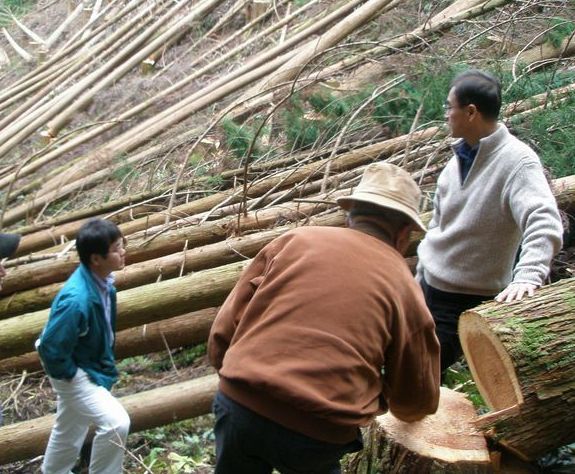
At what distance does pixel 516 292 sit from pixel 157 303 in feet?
8.81

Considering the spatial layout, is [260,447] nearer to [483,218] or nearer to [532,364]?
[532,364]

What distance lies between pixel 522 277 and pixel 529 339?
0.26 meters

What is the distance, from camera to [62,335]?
3734 mm

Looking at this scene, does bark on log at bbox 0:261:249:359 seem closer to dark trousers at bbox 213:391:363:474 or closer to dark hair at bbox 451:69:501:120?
dark hair at bbox 451:69:501:120

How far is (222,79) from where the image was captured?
928 centimetres

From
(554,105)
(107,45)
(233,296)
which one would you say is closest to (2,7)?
(107,45)

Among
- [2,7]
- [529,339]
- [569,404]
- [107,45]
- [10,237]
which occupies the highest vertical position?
[2,7]

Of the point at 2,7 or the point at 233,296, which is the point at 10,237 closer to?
the point at 233,296

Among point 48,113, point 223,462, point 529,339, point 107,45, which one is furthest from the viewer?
point 107,45

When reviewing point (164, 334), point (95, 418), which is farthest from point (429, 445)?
point (164, 334)

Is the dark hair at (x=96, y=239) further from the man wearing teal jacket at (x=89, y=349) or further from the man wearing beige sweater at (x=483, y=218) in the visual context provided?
the man wearing beige sweater at (x=483, y=218)

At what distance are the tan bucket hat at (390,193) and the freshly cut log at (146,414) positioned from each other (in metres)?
2.59

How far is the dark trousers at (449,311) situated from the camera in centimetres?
367

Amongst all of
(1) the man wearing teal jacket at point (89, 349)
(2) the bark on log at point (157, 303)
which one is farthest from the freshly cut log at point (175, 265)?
(1) the man wearing teal jacket at point (89, 349)
